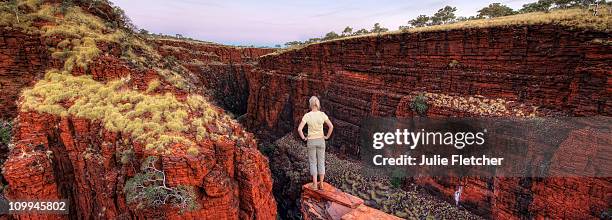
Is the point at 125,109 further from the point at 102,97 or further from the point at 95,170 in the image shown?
the point at 95,170

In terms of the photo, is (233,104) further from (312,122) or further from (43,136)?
(312,122)

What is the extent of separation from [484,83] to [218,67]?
4631cm

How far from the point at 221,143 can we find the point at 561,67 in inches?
625

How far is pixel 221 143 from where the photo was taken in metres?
11.5

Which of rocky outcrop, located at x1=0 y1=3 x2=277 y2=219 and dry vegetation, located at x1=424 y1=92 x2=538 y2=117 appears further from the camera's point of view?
dry vegetation, located at x1=424 y1=92 x2=538 y2=117

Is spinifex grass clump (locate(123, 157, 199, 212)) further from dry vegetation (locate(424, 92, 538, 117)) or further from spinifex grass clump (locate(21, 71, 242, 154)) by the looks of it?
dry vegetation (locate(424, 92, 538, 117))

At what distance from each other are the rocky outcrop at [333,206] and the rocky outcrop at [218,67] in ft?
133

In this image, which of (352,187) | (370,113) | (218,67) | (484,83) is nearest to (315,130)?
(484,83)

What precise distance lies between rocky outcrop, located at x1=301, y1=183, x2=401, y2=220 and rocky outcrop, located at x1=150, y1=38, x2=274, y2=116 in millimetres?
40400

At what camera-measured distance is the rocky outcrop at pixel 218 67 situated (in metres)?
48.2

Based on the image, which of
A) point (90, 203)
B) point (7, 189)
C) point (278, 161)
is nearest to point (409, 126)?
point (278, 161)

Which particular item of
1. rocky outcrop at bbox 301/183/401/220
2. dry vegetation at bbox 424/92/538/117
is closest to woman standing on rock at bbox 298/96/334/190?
rocky outcrop at bbox 301/183/401/220

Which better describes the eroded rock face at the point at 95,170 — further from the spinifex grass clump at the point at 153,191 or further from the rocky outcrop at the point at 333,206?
the rocky outcrop at the point at 333,206

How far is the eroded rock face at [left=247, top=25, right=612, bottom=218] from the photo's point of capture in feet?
43.4
